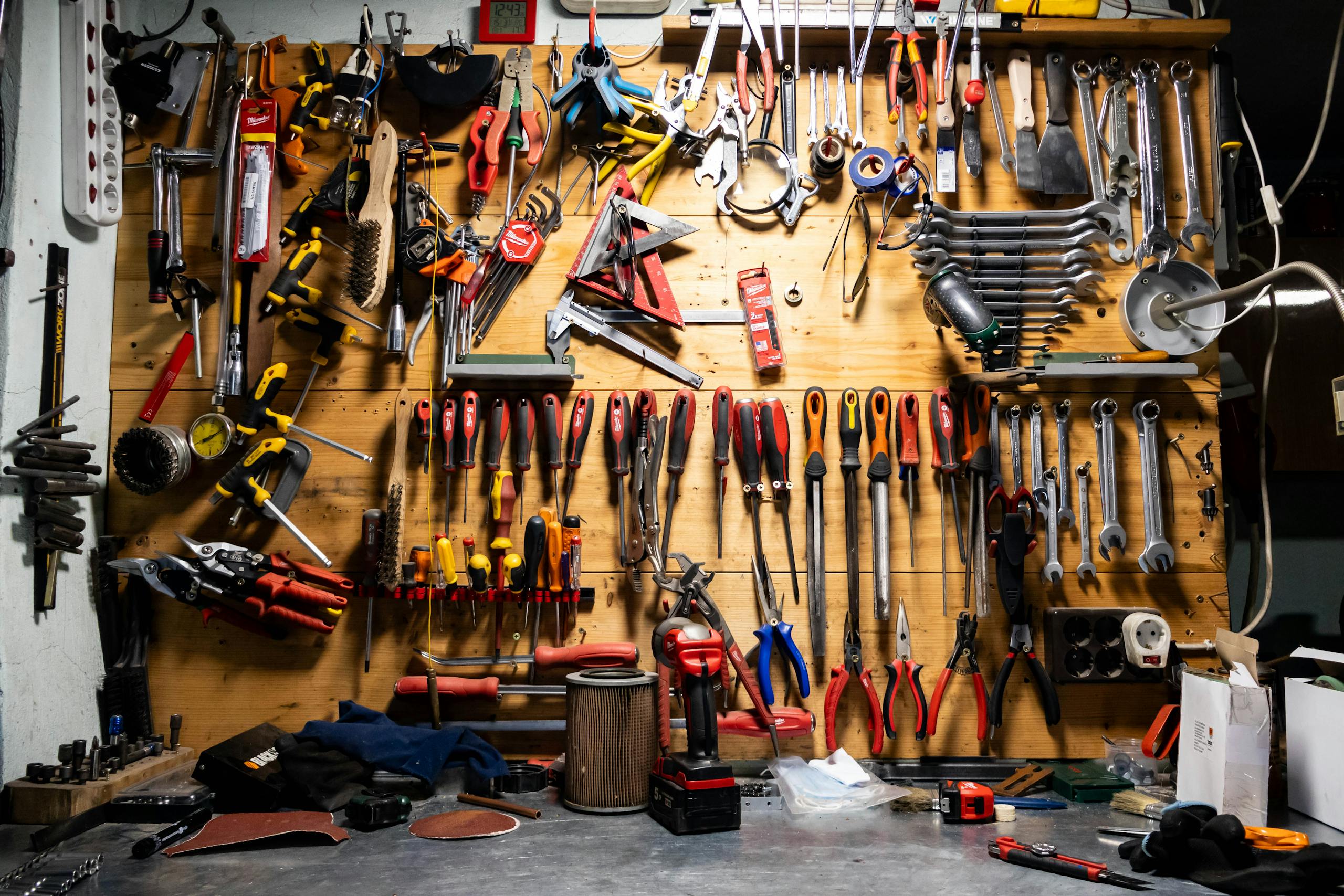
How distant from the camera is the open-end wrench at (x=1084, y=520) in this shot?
2.30 metres

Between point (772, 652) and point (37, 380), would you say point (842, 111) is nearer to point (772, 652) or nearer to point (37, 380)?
point (772, 652)

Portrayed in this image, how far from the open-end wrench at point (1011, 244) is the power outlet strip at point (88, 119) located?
2001 millimetres

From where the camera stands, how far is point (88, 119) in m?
2.22

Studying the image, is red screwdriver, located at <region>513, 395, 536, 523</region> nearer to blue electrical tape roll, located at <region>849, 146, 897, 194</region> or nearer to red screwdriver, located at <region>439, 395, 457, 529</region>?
red screwdriver, located at <region>439, 395, 457, 529</region>

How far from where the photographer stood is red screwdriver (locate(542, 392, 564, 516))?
2287 millimetres

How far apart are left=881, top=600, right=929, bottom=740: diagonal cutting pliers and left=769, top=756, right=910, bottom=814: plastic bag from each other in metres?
0.18

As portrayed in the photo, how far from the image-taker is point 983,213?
2330mm

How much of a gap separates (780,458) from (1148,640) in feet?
3.16

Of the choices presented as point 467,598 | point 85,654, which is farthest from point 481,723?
point 85,654

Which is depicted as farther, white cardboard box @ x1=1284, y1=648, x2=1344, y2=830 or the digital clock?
the digital clock

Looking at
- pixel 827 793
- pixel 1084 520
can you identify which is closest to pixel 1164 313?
pixel 1084 520

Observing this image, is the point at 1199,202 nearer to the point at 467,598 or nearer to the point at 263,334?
the point at 467,598

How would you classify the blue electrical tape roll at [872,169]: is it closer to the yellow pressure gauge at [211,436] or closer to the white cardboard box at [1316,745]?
the white cardboard box at [1316,745]

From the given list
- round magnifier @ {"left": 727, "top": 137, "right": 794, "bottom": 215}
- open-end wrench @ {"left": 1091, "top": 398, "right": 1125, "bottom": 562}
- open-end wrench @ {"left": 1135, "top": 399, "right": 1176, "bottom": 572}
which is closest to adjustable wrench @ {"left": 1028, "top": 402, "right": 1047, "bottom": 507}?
open-end wrench @ {"left": 1091, "top": 398, "right": 1125, "bottom": 562}
